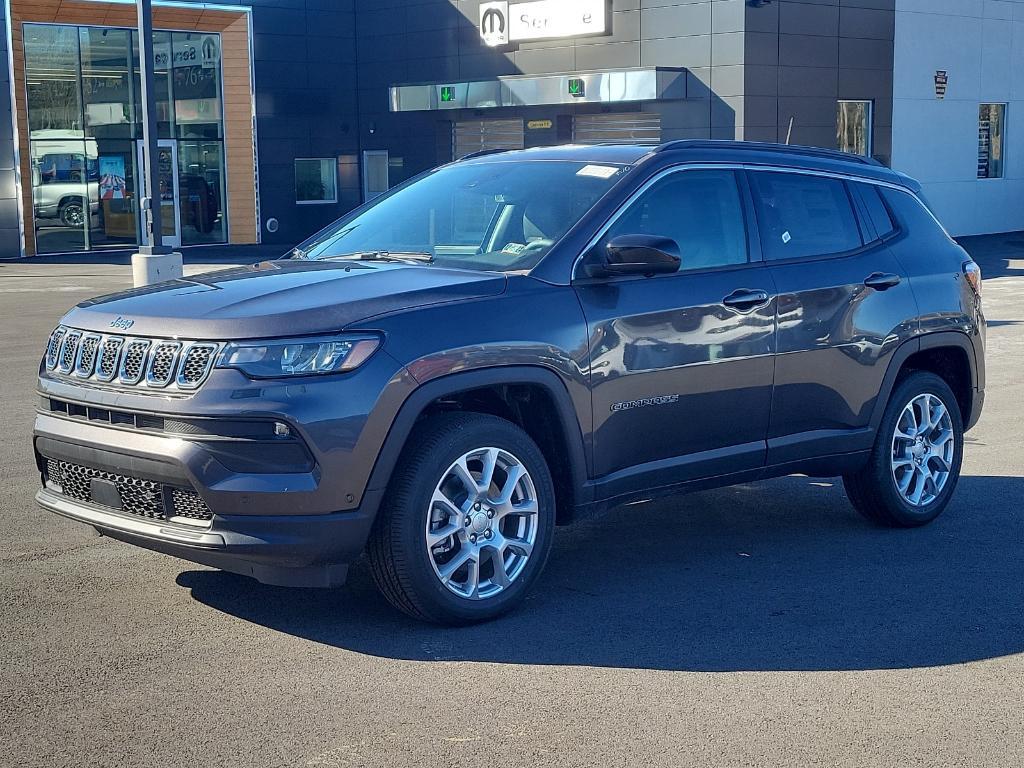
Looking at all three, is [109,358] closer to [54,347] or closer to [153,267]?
[54,347]

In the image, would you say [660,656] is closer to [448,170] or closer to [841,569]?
[841,569]

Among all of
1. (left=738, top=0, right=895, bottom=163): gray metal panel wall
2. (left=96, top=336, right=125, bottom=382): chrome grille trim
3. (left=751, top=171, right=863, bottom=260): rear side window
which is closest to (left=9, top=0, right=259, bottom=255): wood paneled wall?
(left=738, top=0, right=895, bottom=163): gray metal panel wall

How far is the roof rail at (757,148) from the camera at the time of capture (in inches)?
245

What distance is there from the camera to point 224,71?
119ft

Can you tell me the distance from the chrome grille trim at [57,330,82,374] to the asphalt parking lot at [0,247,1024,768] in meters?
0.97

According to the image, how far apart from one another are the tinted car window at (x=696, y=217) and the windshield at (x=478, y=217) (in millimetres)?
201

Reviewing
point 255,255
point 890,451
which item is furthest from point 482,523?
point 255,255

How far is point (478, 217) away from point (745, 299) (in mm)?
1247

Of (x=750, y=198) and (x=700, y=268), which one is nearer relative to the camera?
(x=700, y=268)

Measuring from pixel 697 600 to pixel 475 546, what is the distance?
1.06 meters

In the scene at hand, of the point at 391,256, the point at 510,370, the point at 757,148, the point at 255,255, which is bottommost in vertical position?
the point at 255,255

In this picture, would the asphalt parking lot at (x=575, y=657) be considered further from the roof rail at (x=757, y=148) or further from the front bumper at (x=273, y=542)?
the roof rail at (x=757, y=148)

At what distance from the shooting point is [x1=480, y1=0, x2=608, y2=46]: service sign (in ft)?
104

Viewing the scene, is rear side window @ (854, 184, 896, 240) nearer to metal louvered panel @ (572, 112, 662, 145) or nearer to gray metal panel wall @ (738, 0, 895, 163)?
gray metal panel wall @ (738, 0, 895, 163)
